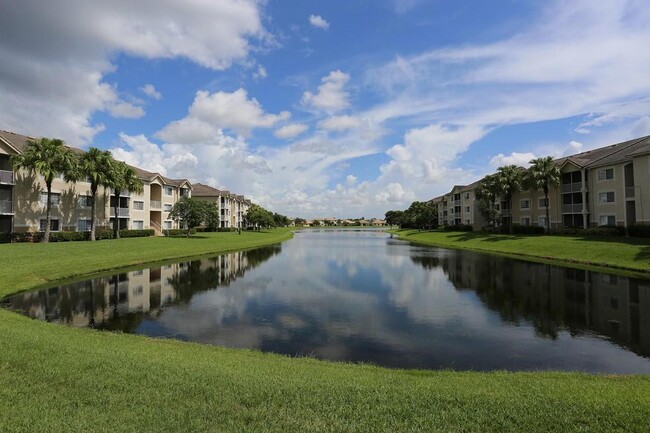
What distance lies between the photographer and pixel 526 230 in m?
62.0

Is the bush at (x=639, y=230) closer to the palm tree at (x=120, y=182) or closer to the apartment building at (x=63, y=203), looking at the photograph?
the palm tree at (x=120, y=182)

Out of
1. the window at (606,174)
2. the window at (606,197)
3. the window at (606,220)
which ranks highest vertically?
the window at (606,174)

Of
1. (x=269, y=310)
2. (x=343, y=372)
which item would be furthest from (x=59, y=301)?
(x=343, y=372)

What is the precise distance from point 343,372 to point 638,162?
50.3 metres

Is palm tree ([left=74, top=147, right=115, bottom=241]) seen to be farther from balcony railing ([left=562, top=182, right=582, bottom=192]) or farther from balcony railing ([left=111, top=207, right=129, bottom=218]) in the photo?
balcony railing ([left=562, top=182, right=582, bottom=192])

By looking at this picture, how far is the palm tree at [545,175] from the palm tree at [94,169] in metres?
60.7

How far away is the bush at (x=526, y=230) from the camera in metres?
59.7

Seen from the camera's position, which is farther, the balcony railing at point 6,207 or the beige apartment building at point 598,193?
the beige apartment building at point 598,193

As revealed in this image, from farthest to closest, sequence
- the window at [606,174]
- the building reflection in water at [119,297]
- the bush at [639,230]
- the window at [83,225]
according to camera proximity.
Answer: the window at [83,225] → the window at [606,174] → the bush at [639,230] → the building reflection in water at [119,297]

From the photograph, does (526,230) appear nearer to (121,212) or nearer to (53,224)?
(121,212)

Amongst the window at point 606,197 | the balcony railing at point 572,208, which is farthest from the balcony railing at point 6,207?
the window at point 606,197

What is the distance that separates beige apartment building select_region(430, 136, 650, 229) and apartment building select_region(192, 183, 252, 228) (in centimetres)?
6769

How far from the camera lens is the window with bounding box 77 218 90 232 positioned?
5347cm

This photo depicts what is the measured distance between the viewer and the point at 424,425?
5941 mm
